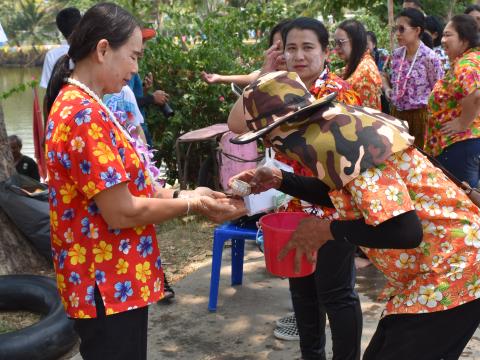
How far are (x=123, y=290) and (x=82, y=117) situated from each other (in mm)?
576

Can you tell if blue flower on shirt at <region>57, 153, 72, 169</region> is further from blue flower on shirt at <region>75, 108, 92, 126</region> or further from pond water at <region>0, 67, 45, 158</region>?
pond water at <region>0, 67, 45, 158</region>

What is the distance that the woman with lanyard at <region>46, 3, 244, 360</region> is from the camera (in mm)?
1875

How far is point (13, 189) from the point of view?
4578 millimetres

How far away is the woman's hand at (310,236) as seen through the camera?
1.93m

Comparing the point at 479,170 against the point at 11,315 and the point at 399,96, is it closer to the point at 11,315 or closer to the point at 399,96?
the point at 399,96

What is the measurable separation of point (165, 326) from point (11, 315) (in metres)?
1.09

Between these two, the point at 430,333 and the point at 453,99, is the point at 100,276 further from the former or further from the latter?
the point at 453,99

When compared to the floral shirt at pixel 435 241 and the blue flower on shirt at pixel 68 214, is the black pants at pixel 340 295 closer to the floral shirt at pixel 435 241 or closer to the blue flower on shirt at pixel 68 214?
the floral shirt at pixel 435 241

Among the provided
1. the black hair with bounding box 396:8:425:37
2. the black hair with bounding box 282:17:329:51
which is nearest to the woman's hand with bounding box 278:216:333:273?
the black hair with bounding box 282:17:329:51

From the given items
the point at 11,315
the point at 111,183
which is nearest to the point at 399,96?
the point at 11,315

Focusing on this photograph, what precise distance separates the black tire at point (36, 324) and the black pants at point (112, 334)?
141 centimetres

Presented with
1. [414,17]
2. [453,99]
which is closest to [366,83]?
[453,99]

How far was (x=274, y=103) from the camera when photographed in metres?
1.82

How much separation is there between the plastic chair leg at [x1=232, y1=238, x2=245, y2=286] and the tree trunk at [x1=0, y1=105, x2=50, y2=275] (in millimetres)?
1511
